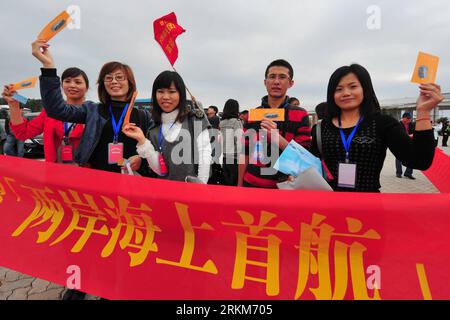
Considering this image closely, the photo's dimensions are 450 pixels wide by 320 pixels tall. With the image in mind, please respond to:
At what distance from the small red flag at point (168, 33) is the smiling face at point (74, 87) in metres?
0.83

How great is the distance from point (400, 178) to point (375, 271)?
6.79m

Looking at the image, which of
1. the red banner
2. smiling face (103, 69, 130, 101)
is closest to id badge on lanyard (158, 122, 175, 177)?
the red banner

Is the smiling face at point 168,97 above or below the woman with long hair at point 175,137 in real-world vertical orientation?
above

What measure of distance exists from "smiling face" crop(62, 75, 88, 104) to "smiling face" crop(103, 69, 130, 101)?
1.64ft

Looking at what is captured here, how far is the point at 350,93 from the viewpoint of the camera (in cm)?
158

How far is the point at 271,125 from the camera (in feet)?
5.78

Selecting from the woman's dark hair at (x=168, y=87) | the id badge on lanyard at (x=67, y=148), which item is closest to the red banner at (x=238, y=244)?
the id badge on lanyard at (x=67, y=148)

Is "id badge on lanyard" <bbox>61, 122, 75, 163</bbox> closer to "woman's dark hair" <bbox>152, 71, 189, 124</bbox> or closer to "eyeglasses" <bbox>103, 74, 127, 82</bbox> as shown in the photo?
"eyeglasses" <bbox>103, 74, 127, 82</bbox>

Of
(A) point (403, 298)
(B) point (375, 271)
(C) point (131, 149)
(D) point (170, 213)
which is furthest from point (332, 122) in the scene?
(C) point (131, 149)

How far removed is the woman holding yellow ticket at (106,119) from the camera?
1.95m

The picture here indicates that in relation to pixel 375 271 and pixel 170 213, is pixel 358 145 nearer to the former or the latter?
pixel 375 271

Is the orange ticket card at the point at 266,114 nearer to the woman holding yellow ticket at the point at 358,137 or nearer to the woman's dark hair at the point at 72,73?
the woman holding yellow ticket at the point at 358,137

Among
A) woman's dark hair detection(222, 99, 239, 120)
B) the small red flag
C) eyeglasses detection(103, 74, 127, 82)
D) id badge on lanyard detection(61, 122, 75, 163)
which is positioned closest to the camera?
eyeglasses detection(103, 74, 127, 82)

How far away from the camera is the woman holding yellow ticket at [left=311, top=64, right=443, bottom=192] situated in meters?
1.48
